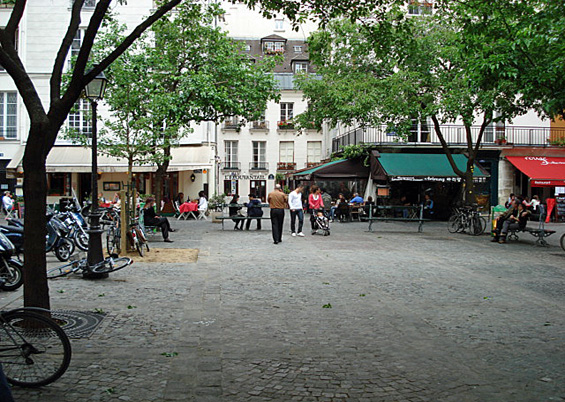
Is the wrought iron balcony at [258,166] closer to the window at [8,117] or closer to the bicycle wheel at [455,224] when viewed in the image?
the window at [8,117]

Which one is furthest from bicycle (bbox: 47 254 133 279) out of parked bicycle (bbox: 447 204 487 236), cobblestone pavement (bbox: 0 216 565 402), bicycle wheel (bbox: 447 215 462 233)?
bicycle wheel (bbox: 447 215 462 233)

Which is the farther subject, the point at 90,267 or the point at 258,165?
the point at 258,165

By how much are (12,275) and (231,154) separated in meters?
44.5

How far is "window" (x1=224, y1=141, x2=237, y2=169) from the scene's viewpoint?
5259cm

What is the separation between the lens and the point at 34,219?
5.52m

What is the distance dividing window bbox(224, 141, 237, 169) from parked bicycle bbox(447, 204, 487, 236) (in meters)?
33.6

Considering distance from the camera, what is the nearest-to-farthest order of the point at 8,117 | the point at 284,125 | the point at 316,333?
the point at 316,333 < the point at 8,117 < the point at 284,125

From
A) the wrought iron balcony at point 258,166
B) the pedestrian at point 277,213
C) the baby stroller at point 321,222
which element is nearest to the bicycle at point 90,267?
the pedestrian at point 277,213

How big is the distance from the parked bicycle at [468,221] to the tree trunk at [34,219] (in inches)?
644

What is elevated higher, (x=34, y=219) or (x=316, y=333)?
(x=34, y=219)

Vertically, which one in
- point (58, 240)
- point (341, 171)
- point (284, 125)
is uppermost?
point (284, 125)

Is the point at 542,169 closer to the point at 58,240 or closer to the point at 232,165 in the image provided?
the point at 58,240

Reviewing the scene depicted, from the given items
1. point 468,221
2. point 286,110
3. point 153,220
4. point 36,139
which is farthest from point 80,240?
point 286,110

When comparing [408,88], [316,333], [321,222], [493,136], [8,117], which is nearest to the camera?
[316,333]
